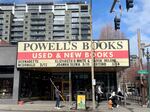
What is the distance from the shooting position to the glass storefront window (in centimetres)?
2673

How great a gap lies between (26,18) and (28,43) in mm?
123881

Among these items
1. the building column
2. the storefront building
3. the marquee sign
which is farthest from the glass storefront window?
the marquee sign

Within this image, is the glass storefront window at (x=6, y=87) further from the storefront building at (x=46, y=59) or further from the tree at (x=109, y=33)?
the tree at (x=109, y=33)

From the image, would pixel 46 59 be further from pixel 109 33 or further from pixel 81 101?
pixel 109 33

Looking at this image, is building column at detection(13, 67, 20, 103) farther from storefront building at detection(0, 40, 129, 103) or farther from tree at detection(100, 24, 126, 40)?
tree at detection(100, 24, 126, 40)

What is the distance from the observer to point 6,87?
26984mm

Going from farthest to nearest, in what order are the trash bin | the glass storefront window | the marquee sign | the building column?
the glass storefront window < the building column < the marquee sign < the trash bin

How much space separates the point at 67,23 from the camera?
145 metres

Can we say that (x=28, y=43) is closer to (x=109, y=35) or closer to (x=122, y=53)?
(x=122, y=53)

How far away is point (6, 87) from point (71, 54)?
23.1 feet

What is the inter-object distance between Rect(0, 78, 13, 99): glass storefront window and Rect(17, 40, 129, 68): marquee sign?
2297 mm

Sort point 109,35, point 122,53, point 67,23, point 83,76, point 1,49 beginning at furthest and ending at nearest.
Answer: point 67,23
point 109,35
point 83,76
point 1,49
point 122,53

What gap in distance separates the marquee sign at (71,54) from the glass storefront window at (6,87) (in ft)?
7.54

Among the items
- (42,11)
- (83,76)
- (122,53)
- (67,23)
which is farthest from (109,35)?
(42,11)
